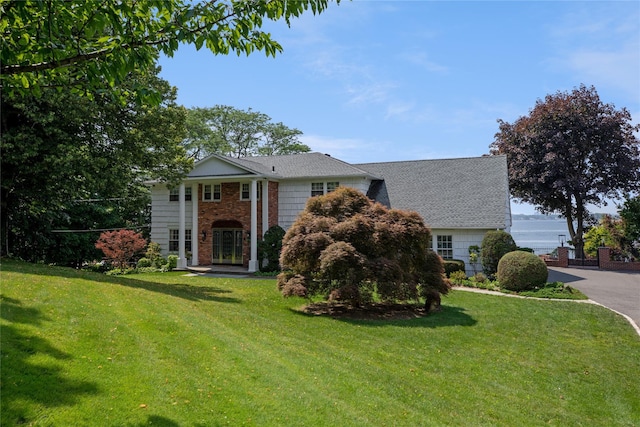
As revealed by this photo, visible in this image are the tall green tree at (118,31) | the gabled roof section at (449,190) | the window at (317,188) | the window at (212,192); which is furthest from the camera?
the window at (212,192)

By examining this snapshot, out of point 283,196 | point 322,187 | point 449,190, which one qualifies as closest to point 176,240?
point 283,196

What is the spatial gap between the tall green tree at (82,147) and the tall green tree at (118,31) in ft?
26.0

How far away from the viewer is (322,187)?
2384 cm

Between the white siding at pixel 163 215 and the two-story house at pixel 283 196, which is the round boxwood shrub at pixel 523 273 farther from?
the white siding at pixel 163 215

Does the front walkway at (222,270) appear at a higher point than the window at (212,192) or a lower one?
lower

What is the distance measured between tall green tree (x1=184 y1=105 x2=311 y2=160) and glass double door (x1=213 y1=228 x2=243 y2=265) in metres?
19.3

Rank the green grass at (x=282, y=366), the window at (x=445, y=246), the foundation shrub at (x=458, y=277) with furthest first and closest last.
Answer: the window at (x=445, y=246)
the foundation shrub at (x=458, y=277)
the green grass at (x=282, y=366)

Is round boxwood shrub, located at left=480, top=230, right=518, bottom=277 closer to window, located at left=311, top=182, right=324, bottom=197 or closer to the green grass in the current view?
the green grass

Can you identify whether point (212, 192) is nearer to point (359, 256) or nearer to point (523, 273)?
point (359, 256)

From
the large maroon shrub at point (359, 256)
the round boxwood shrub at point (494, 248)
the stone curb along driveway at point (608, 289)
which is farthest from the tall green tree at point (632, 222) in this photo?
the large maroon shrub at point (359, 256)

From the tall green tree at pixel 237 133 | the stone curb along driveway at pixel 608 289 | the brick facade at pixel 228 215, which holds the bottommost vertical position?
the stone curb along driveway at pixel 608 289

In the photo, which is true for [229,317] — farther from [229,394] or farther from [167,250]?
[167,250]

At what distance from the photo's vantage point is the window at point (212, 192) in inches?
990

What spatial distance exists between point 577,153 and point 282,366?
3071 centimetres
